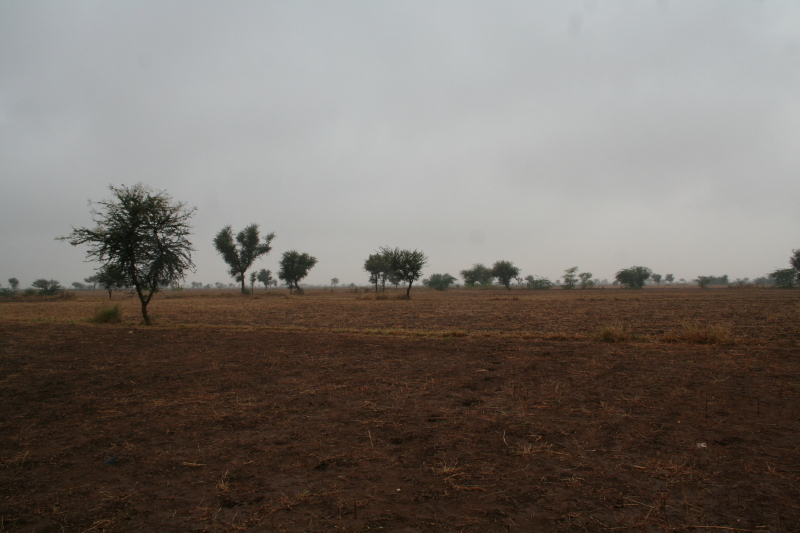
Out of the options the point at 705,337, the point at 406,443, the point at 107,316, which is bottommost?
the point at 406,443

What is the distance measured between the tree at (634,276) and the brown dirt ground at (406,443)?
95.6m

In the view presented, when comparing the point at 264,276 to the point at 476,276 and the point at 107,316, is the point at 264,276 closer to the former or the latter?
the point at 476,276

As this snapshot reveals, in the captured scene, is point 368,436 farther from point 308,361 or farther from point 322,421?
point 308,361

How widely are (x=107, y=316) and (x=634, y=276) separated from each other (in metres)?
103

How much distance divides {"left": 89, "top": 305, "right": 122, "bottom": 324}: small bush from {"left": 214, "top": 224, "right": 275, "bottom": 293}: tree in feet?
156

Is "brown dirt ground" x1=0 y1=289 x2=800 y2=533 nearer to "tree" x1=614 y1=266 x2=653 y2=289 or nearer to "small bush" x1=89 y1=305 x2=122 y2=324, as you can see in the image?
"small bush" x1=89 y1=305 x2=122 y2=324

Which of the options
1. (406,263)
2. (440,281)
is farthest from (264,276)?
(406,263)

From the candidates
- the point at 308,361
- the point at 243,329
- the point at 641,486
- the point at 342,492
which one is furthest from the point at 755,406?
the point at 243,329

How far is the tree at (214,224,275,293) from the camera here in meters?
67.6

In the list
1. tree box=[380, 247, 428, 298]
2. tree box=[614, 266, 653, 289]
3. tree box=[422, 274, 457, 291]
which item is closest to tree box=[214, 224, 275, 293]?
tree box=[380, 247, 428, 298]

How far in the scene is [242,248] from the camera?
6825 cm

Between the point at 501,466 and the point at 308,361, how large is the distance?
6.84 m

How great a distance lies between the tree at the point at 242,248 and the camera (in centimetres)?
6756

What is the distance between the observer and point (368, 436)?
5.16m
